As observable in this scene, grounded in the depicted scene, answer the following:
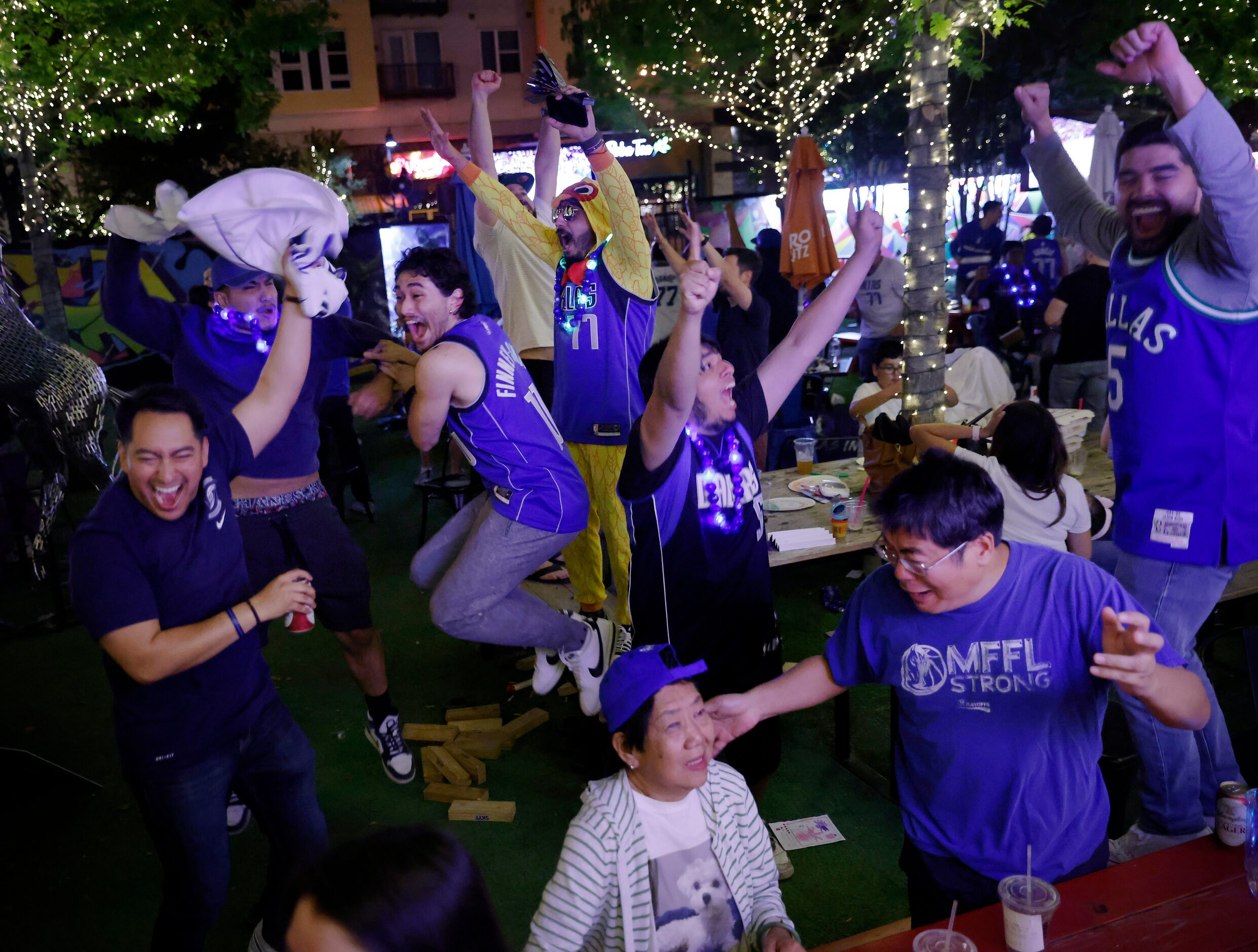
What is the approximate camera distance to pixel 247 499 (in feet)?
12.6

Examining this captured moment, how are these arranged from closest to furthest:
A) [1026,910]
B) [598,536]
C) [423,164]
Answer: [1026,910] → [598,536] → [423,164]

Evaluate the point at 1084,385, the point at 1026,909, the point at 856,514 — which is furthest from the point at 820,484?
the point at 1026,909

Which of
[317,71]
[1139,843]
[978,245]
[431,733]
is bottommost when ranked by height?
[431,733]

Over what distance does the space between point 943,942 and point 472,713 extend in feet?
10.5

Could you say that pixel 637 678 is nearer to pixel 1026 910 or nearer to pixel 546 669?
pixel 1026 910

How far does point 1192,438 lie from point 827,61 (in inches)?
674

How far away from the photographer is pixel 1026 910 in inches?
72.8

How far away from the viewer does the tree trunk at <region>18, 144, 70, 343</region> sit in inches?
341

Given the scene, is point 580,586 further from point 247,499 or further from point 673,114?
point 673,114

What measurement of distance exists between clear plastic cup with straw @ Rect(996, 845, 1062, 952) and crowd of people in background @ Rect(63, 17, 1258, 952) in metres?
0.31

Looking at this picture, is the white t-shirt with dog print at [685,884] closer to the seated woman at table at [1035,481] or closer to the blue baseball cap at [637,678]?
the blue baseball cap at [637,678]

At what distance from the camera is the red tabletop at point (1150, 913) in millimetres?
1892

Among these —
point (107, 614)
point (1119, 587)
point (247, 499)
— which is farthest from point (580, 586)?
point (1119, 587)

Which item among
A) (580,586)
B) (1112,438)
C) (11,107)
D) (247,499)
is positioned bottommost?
(580,586)
